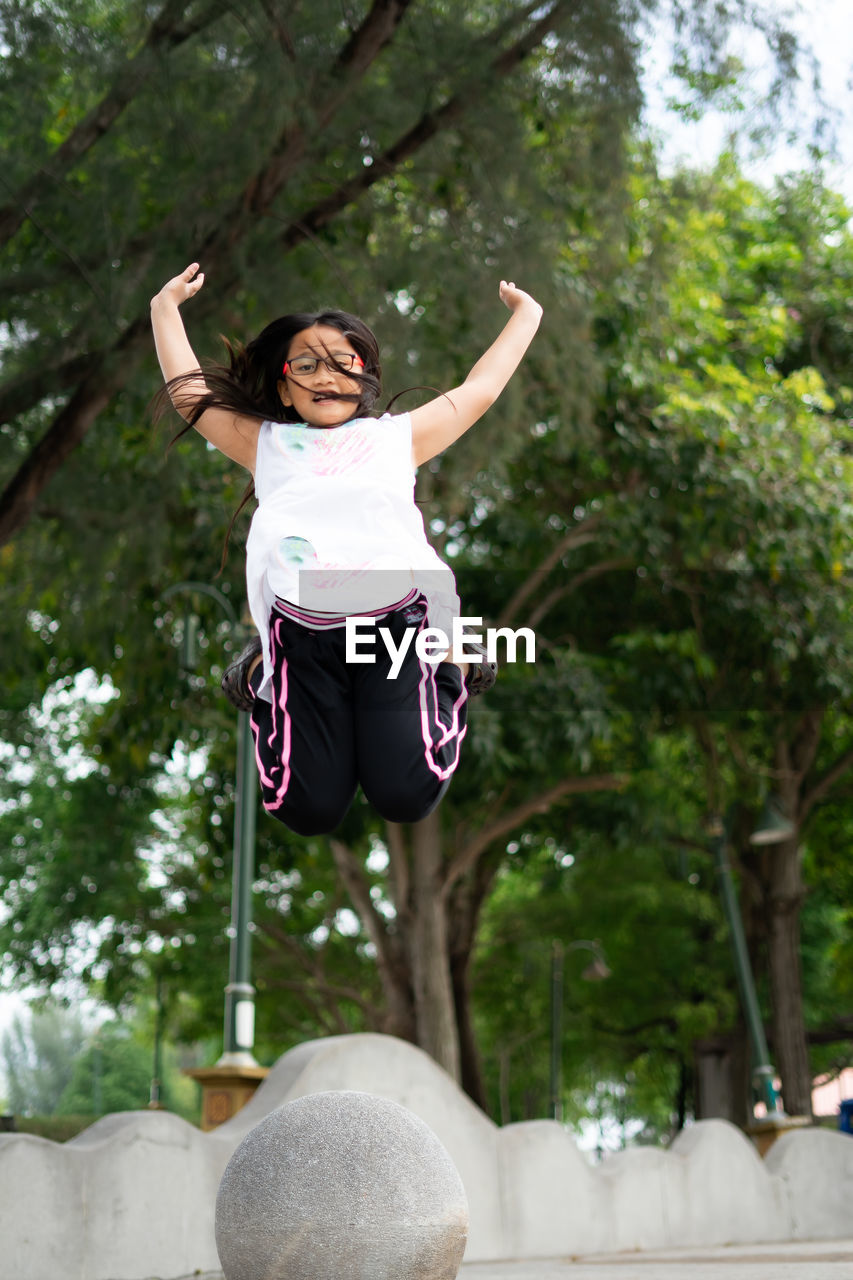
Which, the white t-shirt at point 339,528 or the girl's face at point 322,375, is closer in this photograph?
the white t-shirt at point 339,528

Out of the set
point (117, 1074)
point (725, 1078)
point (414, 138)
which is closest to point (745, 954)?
point (725, 1078)

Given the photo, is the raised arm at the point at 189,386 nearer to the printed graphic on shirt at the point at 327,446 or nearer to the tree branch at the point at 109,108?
the printed graphic on shirt at the point at 327,446

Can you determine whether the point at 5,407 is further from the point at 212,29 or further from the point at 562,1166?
the point at 562,1166

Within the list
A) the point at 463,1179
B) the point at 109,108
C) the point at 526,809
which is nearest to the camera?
the point at 109,108

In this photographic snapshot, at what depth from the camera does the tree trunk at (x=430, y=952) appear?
47.3ft

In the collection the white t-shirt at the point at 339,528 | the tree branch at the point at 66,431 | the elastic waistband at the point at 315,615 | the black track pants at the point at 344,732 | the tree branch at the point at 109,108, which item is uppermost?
the tree branch at the point at 109,108

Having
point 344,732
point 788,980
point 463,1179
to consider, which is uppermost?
point 788,980

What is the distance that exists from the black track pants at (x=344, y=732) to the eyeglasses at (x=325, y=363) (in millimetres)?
666

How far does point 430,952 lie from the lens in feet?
47.9

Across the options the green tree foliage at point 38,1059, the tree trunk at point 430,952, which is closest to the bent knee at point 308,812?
the tree trunk at point 430,952

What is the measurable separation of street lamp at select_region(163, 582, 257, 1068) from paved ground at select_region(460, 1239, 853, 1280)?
299 centimetres

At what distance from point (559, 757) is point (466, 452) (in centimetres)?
488

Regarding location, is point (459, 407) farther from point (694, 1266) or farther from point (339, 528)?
point (694, 1266)

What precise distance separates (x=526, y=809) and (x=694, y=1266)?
7.26 metres
